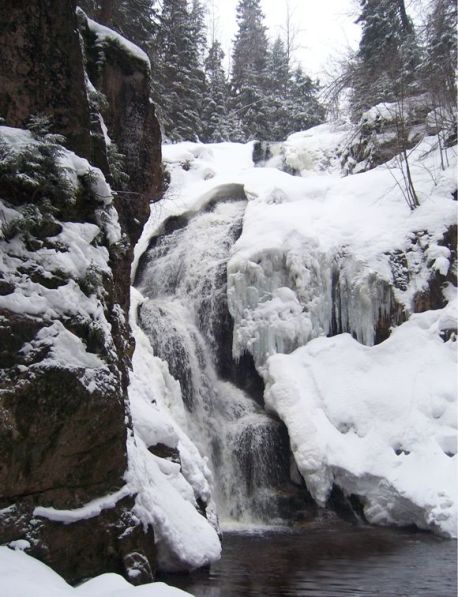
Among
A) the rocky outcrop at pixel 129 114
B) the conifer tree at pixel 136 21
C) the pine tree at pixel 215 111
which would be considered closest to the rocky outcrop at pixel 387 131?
the conifer tree at pixel 136 21

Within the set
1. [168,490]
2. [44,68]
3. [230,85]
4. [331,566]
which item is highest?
[230,85]

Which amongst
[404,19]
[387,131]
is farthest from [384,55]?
[404,19]

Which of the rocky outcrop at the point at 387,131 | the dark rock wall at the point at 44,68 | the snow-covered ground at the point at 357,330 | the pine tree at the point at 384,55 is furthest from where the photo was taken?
the pine tree at the point at 384,55

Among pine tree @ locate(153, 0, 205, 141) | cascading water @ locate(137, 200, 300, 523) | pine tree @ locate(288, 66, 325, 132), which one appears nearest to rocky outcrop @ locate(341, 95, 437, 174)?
cascading water @ locate(137, 200, 300, 523)

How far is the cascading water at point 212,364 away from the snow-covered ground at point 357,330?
20.5 inches

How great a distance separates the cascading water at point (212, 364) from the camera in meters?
9.23

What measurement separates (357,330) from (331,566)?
5.45 meters

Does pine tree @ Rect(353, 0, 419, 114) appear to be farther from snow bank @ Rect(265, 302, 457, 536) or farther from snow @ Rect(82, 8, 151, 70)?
snow @ Rect(82, 8, 151, 70)

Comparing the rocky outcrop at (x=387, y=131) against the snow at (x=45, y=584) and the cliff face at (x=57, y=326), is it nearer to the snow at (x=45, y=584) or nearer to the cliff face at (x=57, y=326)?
the cliff face at (x=57, y=326)

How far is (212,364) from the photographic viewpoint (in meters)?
11.0

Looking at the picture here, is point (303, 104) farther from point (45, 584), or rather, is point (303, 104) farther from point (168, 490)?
point (45, 584)

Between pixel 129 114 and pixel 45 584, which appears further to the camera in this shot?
pixel 129 114

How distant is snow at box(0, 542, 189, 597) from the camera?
302cm

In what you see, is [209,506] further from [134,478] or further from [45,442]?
[45,442]
